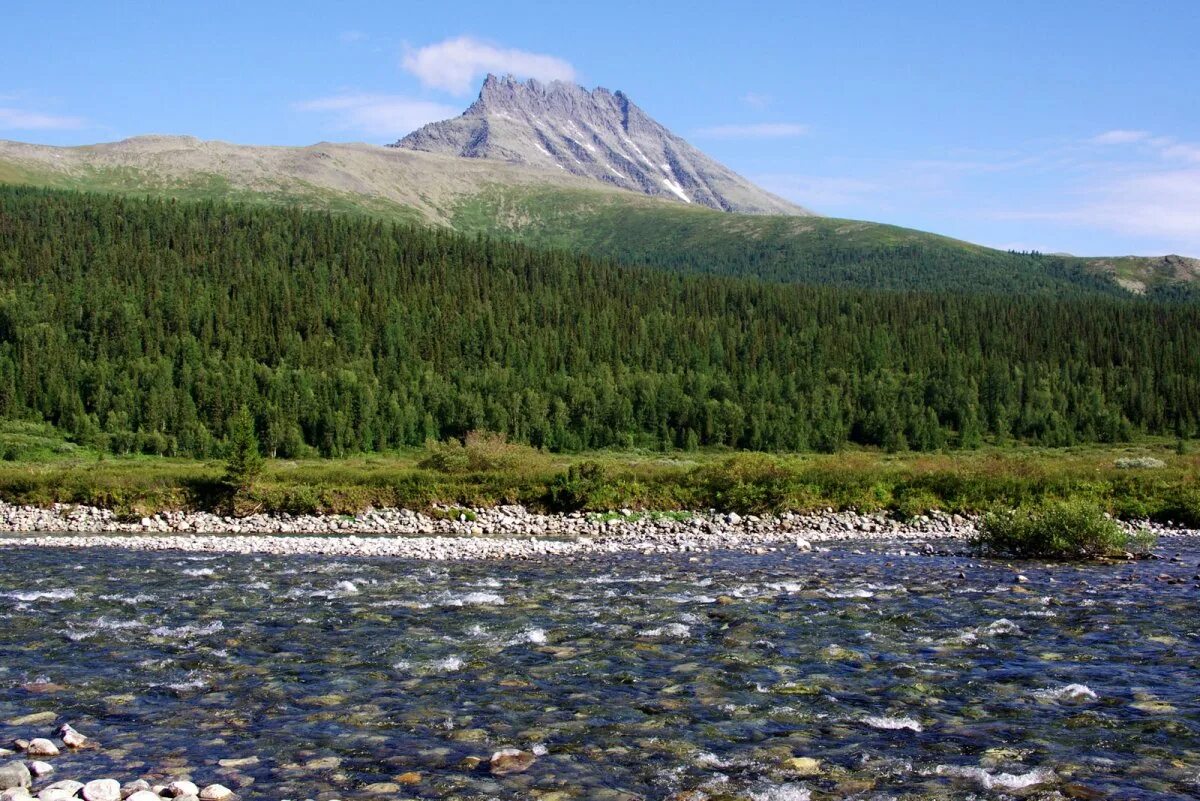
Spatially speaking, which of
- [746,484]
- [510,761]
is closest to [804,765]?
[510,761]

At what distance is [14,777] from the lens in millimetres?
10312

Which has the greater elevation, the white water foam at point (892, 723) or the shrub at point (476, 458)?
the white water foam at point (892, 723)

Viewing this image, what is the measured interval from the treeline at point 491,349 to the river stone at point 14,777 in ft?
323

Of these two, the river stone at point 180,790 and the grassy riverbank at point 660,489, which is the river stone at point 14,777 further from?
the grassy riverbank at point 660,489

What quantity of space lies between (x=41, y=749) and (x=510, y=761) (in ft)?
19.4

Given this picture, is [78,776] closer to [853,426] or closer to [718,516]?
[718,516]

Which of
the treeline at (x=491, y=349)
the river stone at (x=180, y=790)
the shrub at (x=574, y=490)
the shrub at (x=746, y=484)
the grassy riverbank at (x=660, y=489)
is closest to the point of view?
the river stone at (x=180, y=790)

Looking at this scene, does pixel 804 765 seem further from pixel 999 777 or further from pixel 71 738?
pixel 71 738

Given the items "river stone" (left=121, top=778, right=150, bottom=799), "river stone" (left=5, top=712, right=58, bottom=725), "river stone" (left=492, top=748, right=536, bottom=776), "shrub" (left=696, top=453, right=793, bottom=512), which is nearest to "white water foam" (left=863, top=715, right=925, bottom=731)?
"river stone" (left=492, top=748, right=536, bottom=776)

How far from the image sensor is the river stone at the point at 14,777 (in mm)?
10242

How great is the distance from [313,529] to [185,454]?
6404cm

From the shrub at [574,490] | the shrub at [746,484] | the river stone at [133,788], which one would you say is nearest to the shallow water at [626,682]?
the river stone at [133,788]

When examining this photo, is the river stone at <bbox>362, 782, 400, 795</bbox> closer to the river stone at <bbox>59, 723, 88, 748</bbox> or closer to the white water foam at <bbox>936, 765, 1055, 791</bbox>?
the river stone at <bbox>59, 723, 88, 748</bbox>

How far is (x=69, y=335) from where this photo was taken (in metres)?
127
